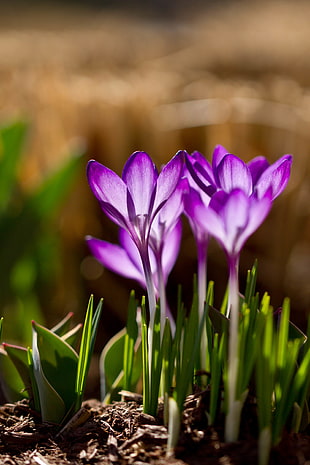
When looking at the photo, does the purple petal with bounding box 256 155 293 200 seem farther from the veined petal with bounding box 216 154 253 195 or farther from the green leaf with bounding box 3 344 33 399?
the green leaf with bounding box 3 344 33 399

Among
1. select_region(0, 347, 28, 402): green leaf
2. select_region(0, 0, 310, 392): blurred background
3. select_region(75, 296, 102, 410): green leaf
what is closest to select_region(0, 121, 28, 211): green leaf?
select_region(0, 0, 310, 392): blurred background

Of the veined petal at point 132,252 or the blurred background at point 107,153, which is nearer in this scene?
the veined petal at point 132,252

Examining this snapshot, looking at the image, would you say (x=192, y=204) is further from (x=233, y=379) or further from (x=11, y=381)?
(x=11, y=381)

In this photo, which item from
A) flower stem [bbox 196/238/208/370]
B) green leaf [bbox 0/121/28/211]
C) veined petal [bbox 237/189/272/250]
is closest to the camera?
veined petal [bbox 237/189/272/250]

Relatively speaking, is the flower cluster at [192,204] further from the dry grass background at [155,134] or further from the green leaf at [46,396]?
the dry grass background at [155,134]

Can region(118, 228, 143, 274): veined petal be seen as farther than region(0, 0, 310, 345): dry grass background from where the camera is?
No

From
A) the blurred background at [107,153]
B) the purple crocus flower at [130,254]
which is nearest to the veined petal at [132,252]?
the purple crocus flower at [130,254]

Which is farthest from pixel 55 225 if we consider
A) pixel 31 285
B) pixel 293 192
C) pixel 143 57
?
pixel 143 57

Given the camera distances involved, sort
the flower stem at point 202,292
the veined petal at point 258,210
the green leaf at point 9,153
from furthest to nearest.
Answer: the green leaf at point 9,153 < the flower stem at point 202,292 < the veined petal at point 258,210

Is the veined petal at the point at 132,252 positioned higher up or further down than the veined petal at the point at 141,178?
further down
